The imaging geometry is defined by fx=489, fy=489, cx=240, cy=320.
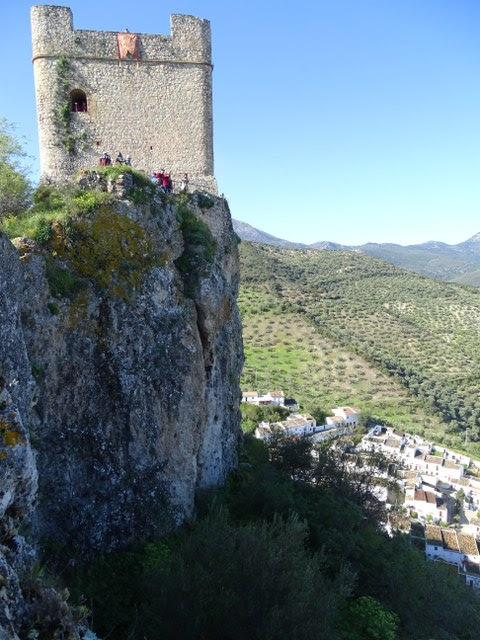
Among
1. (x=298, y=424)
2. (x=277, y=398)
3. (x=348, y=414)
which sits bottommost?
(x=348, y=414)

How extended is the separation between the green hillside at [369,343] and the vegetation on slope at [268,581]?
132 ft

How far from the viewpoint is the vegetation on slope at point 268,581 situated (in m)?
7.44

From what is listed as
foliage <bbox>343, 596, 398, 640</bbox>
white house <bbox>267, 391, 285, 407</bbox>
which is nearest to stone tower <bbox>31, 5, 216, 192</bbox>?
foliage <bbox>343, 596, 398, 640</bbox>

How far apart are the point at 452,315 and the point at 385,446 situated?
51631 mm

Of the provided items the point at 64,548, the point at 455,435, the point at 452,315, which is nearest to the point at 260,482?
the point at 64,548

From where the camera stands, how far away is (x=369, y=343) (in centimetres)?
7125

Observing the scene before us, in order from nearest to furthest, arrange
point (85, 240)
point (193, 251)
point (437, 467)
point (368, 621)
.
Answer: point (85, 240) < point (368, 621) < point (193, 251) < point (437, 467)

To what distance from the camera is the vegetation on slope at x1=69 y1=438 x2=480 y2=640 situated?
744 centimetres

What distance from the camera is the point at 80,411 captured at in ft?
29.1

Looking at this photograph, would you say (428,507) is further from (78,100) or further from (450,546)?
(78,100)

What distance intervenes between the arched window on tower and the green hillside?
44.4 meters

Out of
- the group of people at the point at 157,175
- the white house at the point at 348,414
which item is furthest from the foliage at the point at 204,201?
the white house at the point at 348,414

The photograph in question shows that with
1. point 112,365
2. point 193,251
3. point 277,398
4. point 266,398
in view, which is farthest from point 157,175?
point 277,398

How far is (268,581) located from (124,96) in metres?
12.9
